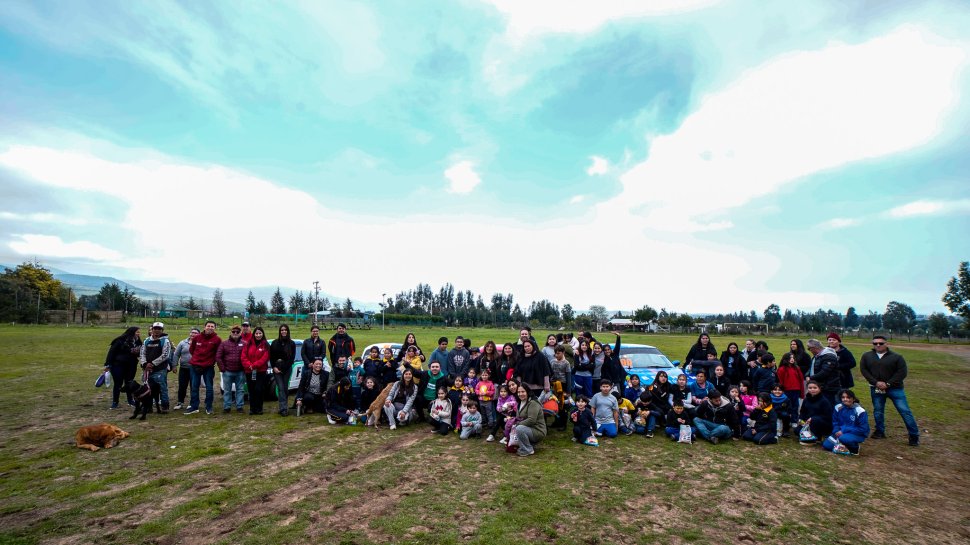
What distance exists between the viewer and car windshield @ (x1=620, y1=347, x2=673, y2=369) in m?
11.1

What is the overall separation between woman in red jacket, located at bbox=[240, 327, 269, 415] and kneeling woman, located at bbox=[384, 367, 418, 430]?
2796mm

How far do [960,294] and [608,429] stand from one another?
61.3 m

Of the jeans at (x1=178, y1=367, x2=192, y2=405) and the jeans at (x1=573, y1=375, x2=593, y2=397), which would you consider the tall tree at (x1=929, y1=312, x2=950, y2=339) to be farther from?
the jeans at (x1=178, y1=367, x2=192, y2=405)

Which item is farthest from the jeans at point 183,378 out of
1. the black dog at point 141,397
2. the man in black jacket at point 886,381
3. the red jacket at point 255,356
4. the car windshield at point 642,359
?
the man in black jacket at point 886,381

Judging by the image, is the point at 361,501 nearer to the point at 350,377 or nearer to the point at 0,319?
the point at 350,377

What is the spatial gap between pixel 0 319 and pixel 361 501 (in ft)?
230

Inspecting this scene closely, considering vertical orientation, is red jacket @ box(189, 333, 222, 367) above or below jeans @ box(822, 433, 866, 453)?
above

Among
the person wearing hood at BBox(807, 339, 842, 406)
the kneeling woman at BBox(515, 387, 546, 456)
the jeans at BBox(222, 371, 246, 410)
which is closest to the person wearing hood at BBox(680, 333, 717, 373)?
the person wearing hood at BBox(807, 339, 842, 406)

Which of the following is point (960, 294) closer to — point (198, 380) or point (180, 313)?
point (198, 380)

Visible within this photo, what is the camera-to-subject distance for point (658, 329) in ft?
241

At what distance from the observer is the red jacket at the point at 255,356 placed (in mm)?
9148

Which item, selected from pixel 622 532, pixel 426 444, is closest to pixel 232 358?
pixel 426 444

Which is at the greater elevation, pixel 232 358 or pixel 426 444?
pixel 232 358

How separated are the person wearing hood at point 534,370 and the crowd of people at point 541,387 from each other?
0.07 feet
